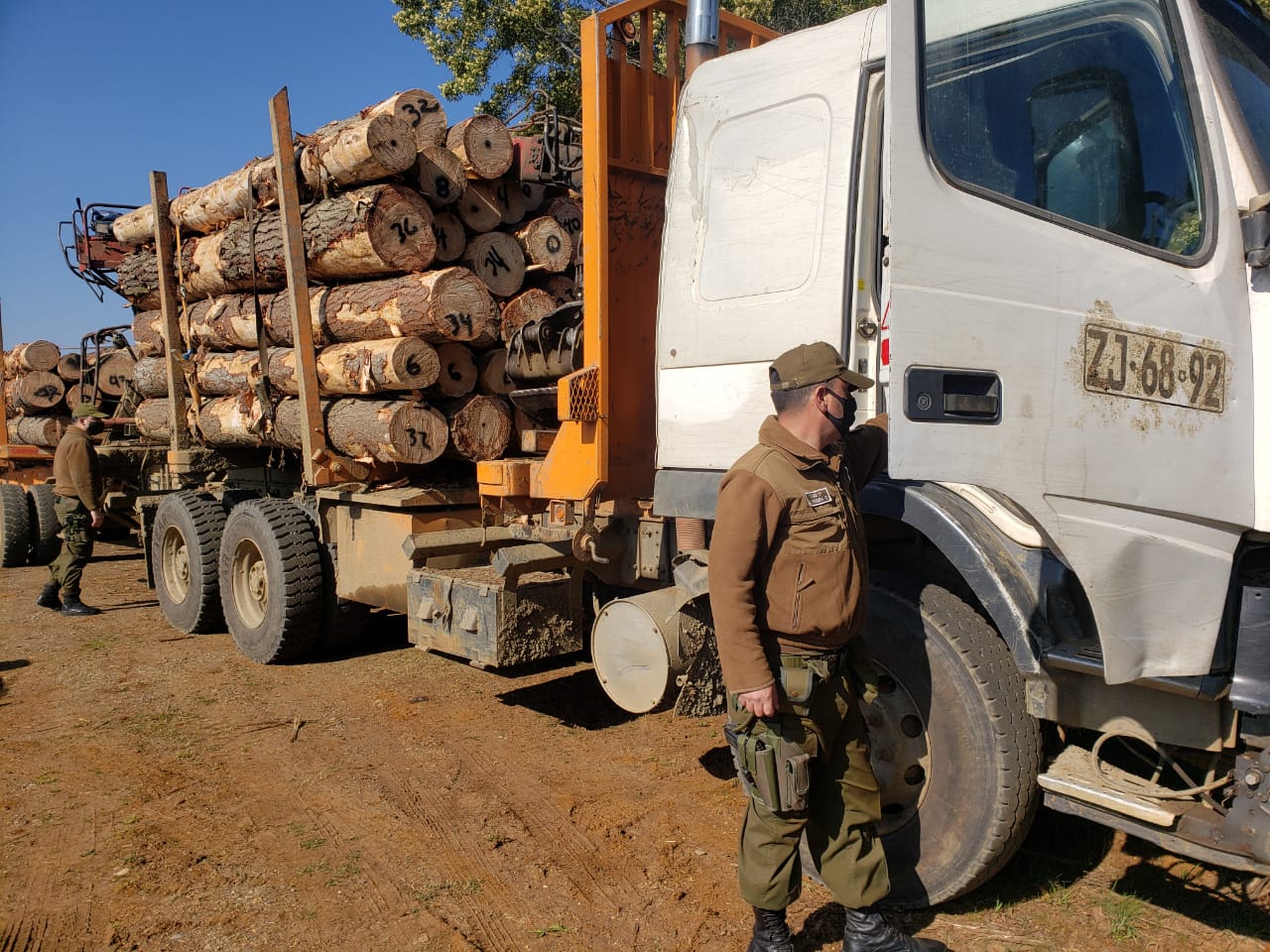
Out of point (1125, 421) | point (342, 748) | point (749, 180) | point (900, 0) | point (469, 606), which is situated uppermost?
point (900, 0)

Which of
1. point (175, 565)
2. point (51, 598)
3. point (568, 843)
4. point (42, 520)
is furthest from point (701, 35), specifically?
point (42, 520)

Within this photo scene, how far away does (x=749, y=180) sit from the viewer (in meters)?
3.37

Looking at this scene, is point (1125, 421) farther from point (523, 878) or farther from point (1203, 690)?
point (523, 878)

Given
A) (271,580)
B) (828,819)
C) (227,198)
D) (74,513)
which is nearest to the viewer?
(828,819)

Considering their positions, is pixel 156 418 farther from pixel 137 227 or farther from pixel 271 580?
pixel 271 580

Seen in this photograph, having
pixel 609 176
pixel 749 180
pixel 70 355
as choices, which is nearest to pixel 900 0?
pixel 749 180

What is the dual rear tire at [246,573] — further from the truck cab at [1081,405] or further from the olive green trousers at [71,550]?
the truck cab at [1081,405]

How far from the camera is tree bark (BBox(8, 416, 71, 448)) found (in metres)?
12.1

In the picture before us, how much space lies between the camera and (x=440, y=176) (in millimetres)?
5676

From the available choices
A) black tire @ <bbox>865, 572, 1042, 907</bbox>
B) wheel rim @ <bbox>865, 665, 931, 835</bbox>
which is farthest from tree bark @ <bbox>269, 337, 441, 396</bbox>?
wheel rim @ <bbox>865, 665, 931, 835</bbox>

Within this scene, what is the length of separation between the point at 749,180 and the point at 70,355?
37.8ft

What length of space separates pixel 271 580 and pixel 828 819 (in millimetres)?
4515

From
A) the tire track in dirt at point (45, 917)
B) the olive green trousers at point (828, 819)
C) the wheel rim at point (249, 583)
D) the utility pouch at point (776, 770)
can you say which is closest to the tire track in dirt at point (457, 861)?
the olive green trousers at point (828, 819)

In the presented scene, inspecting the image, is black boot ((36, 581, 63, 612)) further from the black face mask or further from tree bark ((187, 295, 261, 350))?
the black face mask
